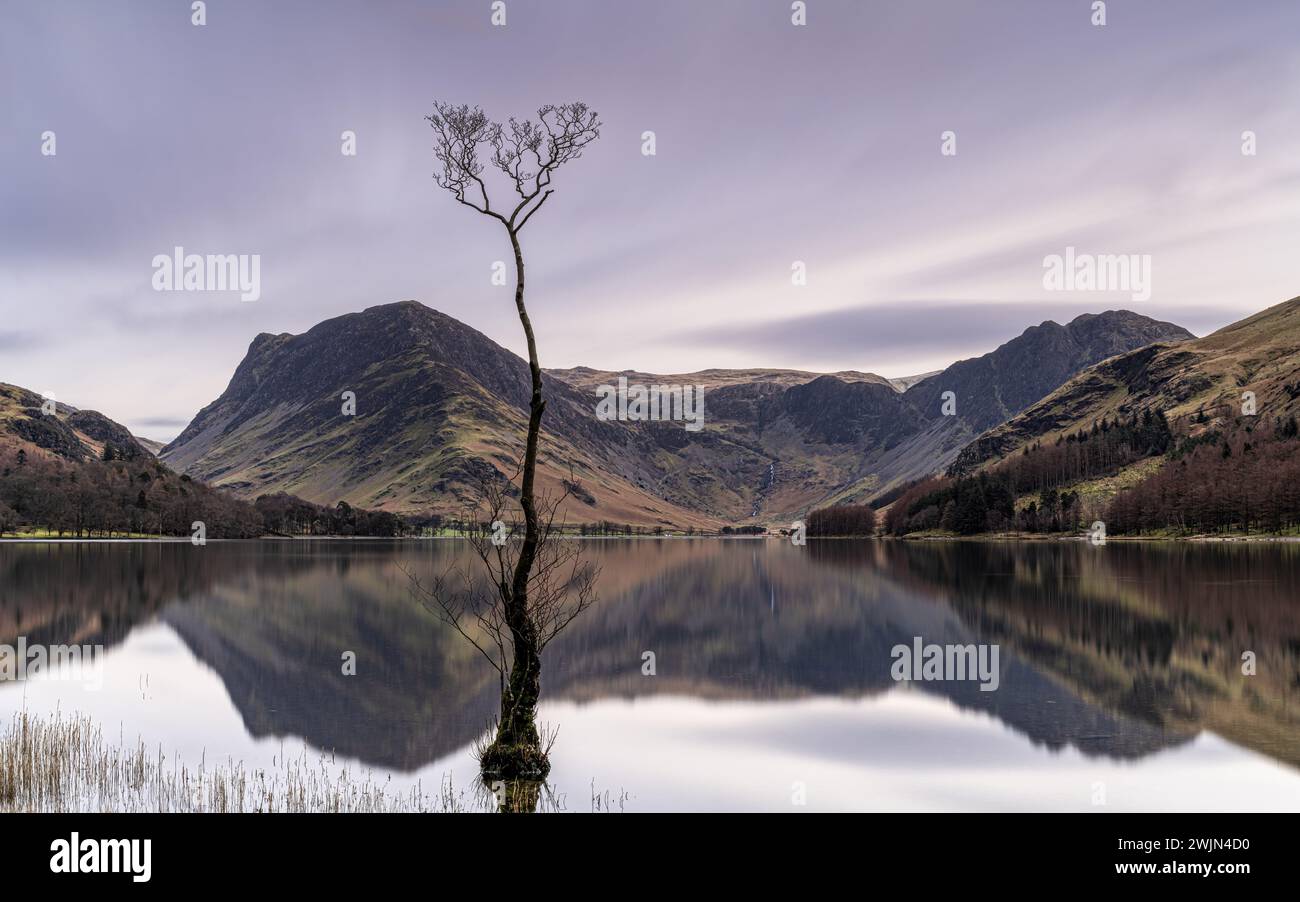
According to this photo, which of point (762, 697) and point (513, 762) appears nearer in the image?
point (513, 762)

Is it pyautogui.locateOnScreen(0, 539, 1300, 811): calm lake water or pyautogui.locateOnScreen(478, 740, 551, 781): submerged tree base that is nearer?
pyautogui.locateOnScreen(478, 740, 551, 781): submerged tree base

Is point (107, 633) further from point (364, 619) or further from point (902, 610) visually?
point (902, 610)

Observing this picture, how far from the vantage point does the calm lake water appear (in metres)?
21.7

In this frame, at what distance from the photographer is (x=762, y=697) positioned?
3394 cm

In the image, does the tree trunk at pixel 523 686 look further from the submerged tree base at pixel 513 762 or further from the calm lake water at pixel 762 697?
the calm lake water at pixel 762 697

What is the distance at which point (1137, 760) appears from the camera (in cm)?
2306

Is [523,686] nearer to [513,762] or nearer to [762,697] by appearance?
[513,762]

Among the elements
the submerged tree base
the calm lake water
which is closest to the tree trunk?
the submerged tree base

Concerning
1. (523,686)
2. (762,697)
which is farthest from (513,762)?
(762,697)

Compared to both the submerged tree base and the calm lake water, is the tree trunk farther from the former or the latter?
the calm lake water

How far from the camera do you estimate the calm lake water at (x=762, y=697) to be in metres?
21.7

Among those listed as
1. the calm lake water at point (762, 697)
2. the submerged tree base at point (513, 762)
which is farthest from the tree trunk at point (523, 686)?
the calm lake water at point (762, 697)

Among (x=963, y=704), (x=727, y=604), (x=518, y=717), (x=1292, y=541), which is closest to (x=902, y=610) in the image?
(x=727, y=604)
